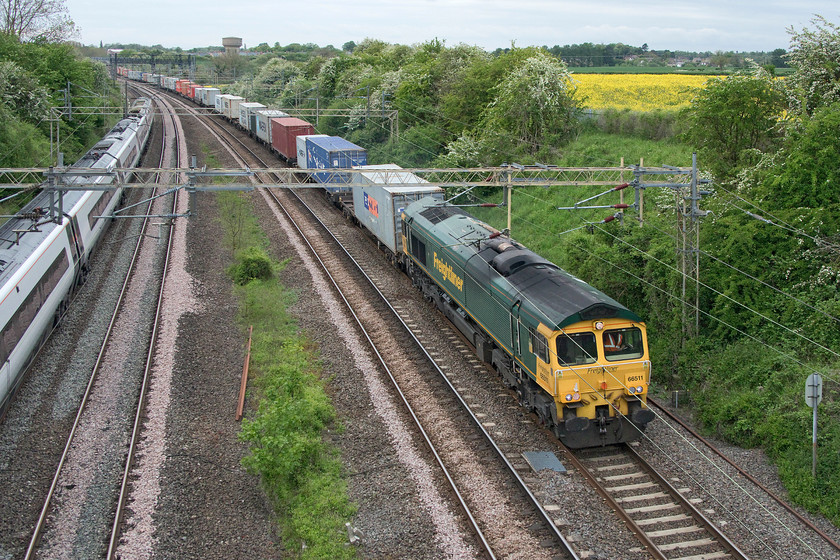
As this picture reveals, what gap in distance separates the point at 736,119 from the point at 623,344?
11.6 m

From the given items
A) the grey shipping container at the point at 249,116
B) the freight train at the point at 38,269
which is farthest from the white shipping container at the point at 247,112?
the freight train at the point at 38,269

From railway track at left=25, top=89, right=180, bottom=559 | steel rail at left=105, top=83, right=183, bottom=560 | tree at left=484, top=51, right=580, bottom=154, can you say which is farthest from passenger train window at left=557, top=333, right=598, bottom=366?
tree at left=484, top=51, right=580, bottom=154

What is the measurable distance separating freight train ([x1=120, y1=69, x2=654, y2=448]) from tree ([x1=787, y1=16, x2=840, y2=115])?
33.4ft

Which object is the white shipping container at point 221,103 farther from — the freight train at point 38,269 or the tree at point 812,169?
the tree at point 812,169

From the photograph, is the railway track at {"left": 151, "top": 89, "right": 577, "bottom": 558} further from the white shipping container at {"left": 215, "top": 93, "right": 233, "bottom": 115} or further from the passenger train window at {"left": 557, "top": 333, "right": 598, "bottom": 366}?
the white shipping container at {"left": 215, "top": 93, "right": 233, "bottom": 115}

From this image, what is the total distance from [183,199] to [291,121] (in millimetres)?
13672

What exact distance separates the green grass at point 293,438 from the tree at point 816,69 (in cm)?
1590

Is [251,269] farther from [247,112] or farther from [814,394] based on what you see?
[247,112]

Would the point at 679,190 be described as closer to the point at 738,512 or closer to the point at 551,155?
the point at 738,512

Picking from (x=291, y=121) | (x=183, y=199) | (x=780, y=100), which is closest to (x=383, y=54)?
(x=291, y=121)

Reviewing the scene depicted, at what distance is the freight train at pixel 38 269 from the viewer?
1620 cm

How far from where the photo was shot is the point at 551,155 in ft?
120

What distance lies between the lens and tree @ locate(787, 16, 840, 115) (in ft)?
66.3

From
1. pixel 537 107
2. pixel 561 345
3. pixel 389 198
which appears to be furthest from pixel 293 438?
pixel 537 107
